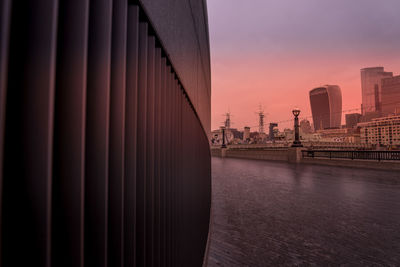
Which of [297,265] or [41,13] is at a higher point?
[41,13]

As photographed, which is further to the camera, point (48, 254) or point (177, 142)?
point (177, 142)

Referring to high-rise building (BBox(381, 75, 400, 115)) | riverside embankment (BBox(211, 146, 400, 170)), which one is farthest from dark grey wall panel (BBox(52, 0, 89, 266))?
high-rise building (BBox(381, 75, 400, 115))

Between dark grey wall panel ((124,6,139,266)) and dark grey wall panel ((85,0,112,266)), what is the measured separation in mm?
187

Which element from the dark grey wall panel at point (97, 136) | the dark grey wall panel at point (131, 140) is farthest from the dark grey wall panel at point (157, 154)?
the dark grey wall panel at point (97, 136)

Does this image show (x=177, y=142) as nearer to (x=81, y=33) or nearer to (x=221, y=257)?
(x=81, y=33)

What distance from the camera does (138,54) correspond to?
933 millimetres

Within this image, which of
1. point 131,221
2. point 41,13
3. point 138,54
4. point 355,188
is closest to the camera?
point 41,13

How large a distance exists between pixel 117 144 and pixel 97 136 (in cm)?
12

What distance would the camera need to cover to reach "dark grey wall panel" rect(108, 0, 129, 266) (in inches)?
27.9

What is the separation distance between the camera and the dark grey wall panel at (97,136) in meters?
0.60

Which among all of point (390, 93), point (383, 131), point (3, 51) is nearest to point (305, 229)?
point (3, 51)

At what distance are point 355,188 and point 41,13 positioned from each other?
12.2m

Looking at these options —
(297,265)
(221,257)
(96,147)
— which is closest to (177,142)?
(96,147)

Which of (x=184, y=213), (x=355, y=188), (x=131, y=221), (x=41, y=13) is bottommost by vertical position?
(x=355, y=188)
